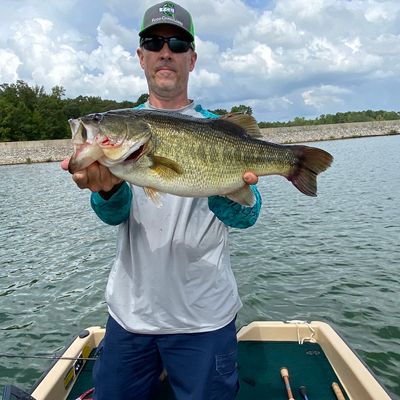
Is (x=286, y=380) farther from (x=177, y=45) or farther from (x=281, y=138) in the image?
(x=281, y=138)

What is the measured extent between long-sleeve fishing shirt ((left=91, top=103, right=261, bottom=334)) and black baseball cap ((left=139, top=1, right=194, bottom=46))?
4.84 ft

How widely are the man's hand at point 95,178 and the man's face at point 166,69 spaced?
1051 mm

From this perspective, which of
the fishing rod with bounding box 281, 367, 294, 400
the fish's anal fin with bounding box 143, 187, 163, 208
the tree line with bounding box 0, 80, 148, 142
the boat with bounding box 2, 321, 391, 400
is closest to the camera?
the fish's anal fin with bounding box 143, 187, 163, 208

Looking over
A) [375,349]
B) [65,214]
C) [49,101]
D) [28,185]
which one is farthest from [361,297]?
[49,101]

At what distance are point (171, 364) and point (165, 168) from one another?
159 centimetres

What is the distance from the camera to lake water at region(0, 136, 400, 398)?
812cm

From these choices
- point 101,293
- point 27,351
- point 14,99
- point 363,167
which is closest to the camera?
point 27,351

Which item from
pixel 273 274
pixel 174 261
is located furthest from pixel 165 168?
pixel 273 274

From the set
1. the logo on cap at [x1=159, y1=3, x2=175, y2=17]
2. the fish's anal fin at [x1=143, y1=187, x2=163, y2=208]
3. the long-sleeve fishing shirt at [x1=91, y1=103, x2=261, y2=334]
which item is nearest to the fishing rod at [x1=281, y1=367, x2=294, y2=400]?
the long-sleeve fishing shirt at [x1=91, y1=103, x2=261, y2=334]

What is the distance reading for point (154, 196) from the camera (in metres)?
3.22

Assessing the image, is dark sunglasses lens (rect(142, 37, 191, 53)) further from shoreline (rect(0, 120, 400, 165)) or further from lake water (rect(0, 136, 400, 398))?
shoreline (rect(0, 120, 400, 165))

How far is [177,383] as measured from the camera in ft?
11.3

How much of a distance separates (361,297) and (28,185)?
3141 centimetres

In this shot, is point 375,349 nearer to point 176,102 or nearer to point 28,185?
point 176,102
